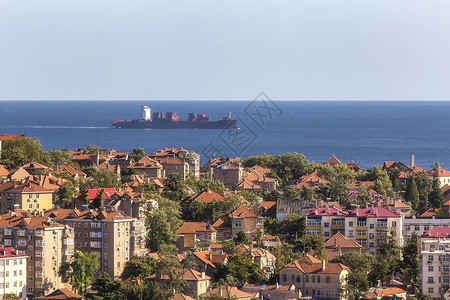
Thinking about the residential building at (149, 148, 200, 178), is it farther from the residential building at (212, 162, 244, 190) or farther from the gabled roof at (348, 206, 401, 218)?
the gabled roof at (348, 206, 401, 218)

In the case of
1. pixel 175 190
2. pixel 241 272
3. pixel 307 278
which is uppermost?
pixel 175 190

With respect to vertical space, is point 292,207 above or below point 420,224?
above

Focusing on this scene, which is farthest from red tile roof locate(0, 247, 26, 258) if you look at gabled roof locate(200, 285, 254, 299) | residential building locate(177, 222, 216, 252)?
residential building locate(177, 222, 216, 252)

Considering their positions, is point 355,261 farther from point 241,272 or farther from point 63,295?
point 63,295

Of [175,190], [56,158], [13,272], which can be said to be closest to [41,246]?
[13,272]

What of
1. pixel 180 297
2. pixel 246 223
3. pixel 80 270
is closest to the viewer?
pixel 180 297

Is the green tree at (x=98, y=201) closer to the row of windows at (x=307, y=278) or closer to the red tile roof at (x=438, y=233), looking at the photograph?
the row of windows at (x=307, y=278)
